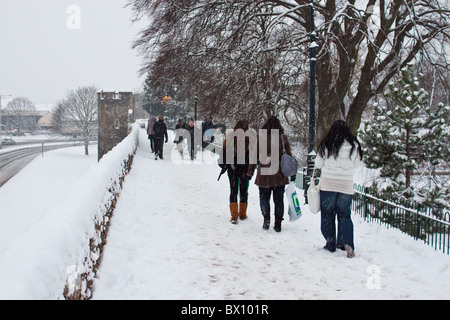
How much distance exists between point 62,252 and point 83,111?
230 feet

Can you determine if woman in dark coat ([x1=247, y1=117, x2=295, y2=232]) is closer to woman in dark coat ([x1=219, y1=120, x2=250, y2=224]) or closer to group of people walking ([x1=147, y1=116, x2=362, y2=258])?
group of people walking ([x1=147, y1=116, x2=362, y2=258])

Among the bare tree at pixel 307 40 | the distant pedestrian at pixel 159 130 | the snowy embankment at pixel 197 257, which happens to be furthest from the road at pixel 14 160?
the snowy embankment at pixel 197 257

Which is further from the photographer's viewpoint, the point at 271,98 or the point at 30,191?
the point at 30,191

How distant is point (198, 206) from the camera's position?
8.66 metres

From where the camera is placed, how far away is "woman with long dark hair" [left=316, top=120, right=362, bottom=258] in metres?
5.48

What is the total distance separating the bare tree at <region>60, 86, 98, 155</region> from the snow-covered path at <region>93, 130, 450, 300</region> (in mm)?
64091

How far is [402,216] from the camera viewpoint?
713 centimetres

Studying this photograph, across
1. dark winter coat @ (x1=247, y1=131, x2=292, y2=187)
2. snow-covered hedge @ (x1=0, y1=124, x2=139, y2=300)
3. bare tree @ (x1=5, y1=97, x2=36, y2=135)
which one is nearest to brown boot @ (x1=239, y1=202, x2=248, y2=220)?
dark winter coat @ (x1=247, y1=131, x2=292, y2=187)

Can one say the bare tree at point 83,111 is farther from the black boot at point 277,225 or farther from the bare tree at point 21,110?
the black boot at point 277,225

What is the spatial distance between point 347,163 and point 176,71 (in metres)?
11.0

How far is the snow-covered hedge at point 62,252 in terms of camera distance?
2.47 m

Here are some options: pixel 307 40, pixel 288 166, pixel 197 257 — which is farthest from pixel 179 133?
pixel 197 257

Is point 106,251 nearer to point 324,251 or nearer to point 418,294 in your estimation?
point 324,251
